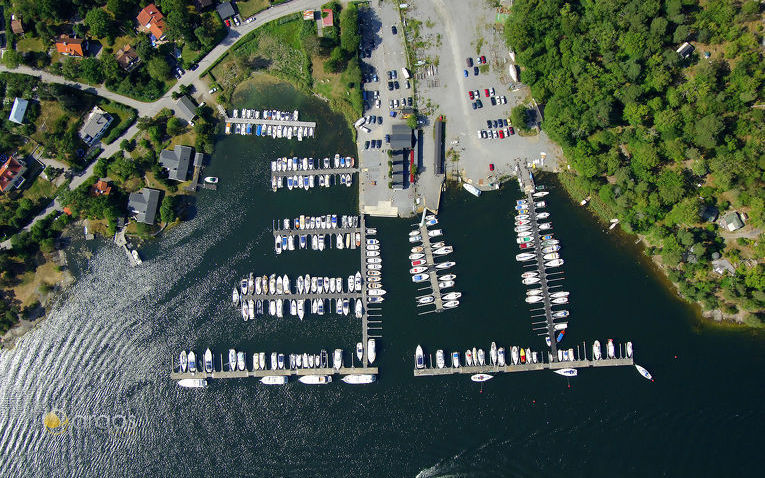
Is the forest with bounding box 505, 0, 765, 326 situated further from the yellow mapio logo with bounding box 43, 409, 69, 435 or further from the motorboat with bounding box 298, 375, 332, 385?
the yellow mapio logo with bounding box 43, 409, 69, 435

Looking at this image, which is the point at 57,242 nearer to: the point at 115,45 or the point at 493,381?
the point at 115,45

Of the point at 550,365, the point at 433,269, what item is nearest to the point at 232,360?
the point at 433,269

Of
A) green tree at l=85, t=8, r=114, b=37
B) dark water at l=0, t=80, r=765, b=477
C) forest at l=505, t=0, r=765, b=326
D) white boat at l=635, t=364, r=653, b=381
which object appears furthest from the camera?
green tree at l=85, t=8, r=114, b=37

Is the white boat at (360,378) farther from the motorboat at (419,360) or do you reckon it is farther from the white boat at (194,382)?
the white boat at (194,382)

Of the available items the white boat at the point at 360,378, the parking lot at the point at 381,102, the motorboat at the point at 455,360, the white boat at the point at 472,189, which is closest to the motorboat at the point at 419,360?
the motorboat at the point at 455,360

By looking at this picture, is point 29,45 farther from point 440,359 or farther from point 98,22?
point 440,359

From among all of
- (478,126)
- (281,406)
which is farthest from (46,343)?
(478,126)

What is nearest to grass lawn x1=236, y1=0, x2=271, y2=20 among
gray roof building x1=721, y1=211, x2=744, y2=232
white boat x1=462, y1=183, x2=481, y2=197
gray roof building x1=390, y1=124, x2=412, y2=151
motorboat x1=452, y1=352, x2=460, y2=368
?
gray roof building x1=390, y1=124, x2=412, y2=151
